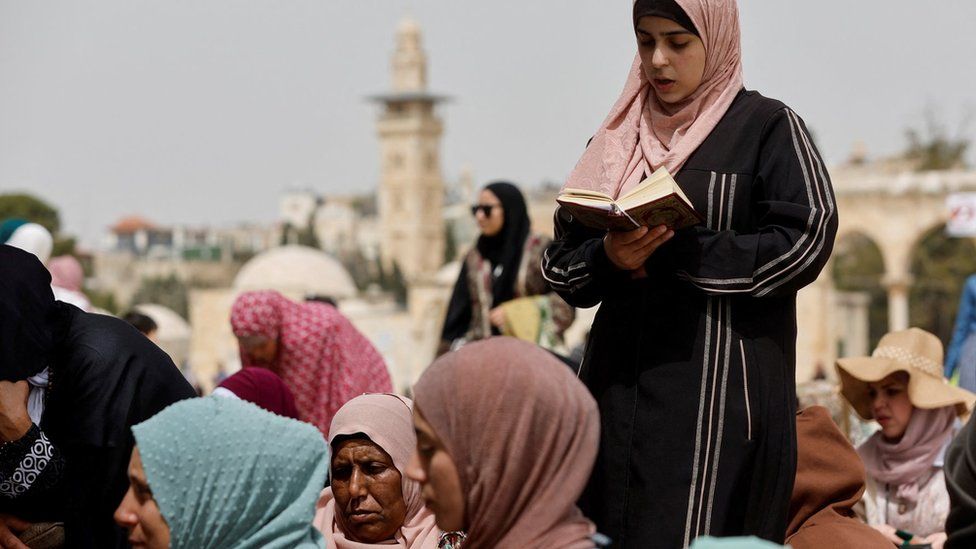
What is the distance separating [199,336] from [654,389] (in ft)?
174

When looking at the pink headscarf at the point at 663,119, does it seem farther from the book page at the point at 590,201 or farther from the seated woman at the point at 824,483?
the seated woman at the point at 824,483

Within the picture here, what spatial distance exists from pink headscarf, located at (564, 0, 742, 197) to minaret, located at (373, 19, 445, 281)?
227 ft

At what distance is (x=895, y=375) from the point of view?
5.20 meters

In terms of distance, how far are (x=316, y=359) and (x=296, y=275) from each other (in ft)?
144

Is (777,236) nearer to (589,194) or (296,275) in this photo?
(589,194)

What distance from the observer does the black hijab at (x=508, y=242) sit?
6.86m

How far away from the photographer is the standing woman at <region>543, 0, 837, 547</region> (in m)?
2.95

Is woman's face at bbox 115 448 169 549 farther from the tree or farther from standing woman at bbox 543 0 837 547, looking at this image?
the tree

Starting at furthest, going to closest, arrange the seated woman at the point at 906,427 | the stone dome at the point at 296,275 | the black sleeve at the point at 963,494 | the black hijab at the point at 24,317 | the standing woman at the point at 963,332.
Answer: the stone dome at the point at 296,275 → the standing woman at the point at 963,332 → the seated woman at the point at 906,427 → the black sleeve at the point at 963,494 → the black hijab at the point at 24,317

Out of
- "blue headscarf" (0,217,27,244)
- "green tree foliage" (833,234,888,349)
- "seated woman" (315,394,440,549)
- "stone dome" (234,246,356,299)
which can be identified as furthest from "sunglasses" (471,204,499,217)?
"stone dome" (234,246,356,299)

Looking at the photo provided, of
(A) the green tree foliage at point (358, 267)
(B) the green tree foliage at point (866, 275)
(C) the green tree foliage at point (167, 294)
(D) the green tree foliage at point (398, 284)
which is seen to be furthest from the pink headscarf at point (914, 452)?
(C) the green tree foliage at point (167, 294)

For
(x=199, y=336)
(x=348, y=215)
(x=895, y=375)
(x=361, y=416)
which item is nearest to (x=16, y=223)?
(x=361, y=416)

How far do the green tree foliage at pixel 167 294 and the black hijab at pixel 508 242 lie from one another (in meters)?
69.3

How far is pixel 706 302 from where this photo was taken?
3.01 metres
